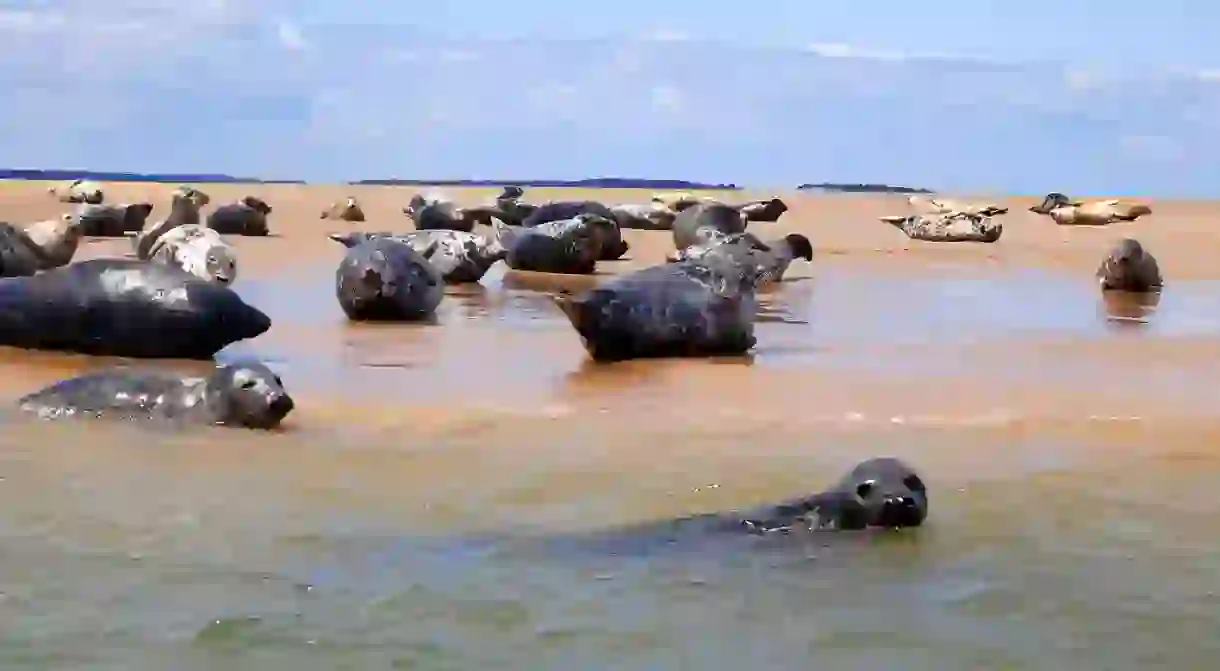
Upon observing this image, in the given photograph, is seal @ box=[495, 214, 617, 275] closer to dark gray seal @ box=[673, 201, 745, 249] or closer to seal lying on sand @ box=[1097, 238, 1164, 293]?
dark gray seal @ box=[673, 201, 745, 249]

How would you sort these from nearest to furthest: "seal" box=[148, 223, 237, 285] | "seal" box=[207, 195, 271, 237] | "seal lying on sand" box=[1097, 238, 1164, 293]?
"seal" box=[148, 223, 237, 285] → "seal lying on sand" box=[1097, 238, 1164, 293] → "seal" box=[207, 195, 271, 237]

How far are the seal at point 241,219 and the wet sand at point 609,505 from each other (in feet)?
29.9

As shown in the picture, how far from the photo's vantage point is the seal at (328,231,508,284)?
10680 mm

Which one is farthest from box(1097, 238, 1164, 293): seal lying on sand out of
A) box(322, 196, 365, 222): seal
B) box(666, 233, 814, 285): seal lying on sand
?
box(322, 196, 365, 222): seal

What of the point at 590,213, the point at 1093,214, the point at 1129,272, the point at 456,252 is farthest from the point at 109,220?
the point at 1093,214

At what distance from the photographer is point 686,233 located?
13188mm

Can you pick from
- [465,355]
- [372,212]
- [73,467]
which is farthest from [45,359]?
[372,212]

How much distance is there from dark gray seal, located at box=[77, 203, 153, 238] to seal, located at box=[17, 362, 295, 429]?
11412mm

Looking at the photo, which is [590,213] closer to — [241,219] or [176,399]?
[241,219]

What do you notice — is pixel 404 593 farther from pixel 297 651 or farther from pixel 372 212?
pixel 372 212

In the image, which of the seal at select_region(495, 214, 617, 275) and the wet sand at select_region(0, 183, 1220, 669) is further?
the seal at select_region(495, 214, 617, 275)

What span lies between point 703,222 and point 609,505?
31.8ft

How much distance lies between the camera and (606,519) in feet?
11.6

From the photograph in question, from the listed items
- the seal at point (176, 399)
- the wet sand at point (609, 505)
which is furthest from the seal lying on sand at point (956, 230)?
the seal at point (176, 399)
